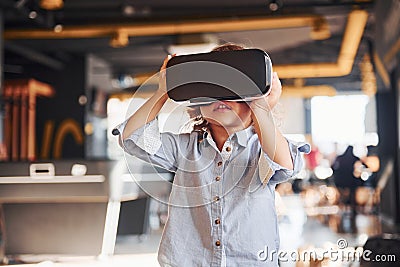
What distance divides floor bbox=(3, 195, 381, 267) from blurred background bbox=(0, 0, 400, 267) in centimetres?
2

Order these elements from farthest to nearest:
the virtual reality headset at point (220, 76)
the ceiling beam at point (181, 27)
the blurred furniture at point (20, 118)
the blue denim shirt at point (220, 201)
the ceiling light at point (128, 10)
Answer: the blurred furniture at point (20, 118), the ceiling beam at point (181, 27), the ceiling light at point (128, 10), the blue denim shirt at point (220, 201), the virtual reality headset at point (220, 76)

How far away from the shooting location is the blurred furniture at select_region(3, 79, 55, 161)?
9.04m

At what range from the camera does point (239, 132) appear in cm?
107

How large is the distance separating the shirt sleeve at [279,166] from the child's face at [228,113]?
0.07 meters

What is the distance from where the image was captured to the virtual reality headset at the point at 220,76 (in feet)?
3.10

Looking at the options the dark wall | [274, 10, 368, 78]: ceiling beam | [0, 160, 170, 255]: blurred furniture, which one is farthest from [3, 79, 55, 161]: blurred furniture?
[0, 160, 170, 255]: blurred furniture

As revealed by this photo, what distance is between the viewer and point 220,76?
96 centimetres

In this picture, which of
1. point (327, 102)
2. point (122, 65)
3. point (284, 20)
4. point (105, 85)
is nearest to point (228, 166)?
point (284, 20)

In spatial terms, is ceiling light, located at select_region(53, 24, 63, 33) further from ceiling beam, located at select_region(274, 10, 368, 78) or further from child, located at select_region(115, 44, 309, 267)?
child, located at select_region(115, 44, 309, 267)

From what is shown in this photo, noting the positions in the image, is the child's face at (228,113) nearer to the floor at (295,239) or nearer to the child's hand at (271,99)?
the child's hand at (271,99)

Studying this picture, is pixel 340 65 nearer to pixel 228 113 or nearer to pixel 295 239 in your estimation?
pixel 295 239

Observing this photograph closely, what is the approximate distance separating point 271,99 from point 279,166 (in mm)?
115

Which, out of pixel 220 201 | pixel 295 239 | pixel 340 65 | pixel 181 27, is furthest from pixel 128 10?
pixel 220 201

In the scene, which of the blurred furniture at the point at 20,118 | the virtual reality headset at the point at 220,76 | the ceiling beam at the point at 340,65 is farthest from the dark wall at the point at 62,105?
the virtual reality headset at the point at 220,76
